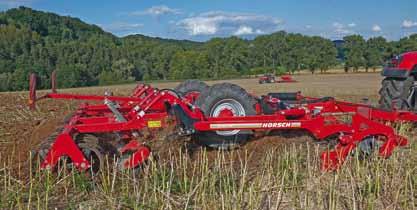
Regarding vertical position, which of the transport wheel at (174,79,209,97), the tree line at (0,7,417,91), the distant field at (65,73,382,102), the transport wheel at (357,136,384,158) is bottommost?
the distant field at (65,73,382,102)

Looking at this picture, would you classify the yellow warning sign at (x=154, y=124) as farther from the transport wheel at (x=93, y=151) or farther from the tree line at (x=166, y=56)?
the tree line at (x=166, y=56)

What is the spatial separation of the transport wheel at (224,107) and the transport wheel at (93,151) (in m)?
1.58

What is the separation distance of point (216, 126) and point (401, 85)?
3.98 meters

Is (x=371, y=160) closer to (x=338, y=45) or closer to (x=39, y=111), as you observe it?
(x=39, y=111)

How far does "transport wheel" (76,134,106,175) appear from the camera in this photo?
18.2 ft

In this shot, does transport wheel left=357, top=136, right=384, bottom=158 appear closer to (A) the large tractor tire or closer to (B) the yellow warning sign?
(A) the large tractor tire

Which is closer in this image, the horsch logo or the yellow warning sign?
the yellow warning sign

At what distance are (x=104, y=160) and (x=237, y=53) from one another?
7622 centimetres

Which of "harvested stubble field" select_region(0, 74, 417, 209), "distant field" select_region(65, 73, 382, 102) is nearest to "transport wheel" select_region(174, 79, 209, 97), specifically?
"harvested stubble field" select_region(0, 74, 417, 209)

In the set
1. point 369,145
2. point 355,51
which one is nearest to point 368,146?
point 369,145

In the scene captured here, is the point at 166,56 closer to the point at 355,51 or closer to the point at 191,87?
the point at 355,51

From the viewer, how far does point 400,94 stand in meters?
8.16

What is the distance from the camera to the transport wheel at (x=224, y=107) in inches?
265

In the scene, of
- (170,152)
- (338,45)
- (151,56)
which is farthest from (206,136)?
(338,45)
